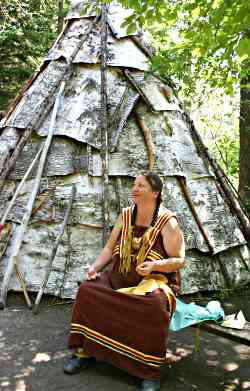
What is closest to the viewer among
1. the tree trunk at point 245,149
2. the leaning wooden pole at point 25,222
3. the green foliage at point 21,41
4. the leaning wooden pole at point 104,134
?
the leaning wooden pole at point 25,222

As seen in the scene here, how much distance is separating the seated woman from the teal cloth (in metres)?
0.20

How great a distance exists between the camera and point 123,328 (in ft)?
10.2

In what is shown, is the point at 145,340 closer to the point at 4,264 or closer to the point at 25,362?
the point at 25,362

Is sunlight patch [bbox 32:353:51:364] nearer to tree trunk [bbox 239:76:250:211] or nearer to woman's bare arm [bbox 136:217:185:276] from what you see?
woman's bare arm [bbox 136:217:185:276]

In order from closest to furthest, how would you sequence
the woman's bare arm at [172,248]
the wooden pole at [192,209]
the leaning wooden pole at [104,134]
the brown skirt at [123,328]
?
the brown skirt at [123,328]
the woman's bare arm at [172,248]
the leaning wooden pole at [104,134]
the wooden pole at [192,209]

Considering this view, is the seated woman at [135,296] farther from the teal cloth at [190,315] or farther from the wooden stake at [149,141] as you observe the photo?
the wooden stake at [149,141]

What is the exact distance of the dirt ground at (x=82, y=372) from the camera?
3.12 m

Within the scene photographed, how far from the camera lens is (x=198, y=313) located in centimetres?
344

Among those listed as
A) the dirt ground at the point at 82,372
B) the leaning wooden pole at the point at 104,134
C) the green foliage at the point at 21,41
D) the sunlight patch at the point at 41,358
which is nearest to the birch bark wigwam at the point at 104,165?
the leaning wooden pole at the point at 104,134

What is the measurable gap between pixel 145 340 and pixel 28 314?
1.91m

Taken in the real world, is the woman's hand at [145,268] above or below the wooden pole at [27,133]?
below

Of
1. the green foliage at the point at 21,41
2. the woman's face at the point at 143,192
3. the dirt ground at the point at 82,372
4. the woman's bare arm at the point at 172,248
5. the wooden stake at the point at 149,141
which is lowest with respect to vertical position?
the dirt ground at the point at 82,372

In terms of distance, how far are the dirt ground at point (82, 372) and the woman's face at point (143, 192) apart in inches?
56.8

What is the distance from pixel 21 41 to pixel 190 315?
23.5 ft
